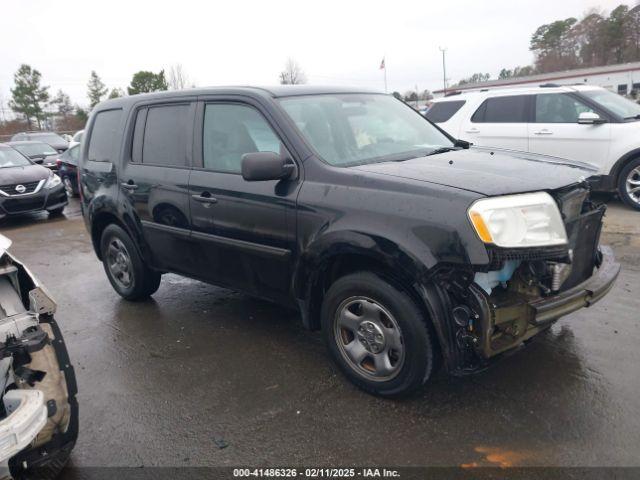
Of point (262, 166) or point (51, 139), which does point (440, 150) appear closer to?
point (262, 166)

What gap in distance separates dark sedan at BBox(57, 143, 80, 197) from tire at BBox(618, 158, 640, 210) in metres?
11.3

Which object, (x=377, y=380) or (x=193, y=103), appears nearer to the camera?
(x=377, y=380)

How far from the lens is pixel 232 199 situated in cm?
379

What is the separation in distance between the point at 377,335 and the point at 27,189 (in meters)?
9.64

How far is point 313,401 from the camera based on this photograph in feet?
10.8

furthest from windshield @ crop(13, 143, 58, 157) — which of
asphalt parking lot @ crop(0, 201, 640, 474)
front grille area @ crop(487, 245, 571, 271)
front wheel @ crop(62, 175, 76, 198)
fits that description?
front grille area @ crop(487, 245, 571, 271)

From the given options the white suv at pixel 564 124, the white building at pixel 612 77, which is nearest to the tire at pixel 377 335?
the white suv at pixel 564 124

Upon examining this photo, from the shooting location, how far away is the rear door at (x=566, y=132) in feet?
25.4

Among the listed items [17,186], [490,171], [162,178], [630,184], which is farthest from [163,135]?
[17,186]

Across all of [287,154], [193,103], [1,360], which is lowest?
[1,360]

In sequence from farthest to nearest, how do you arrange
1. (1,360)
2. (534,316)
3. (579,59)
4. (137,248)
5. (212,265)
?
(579,59) < (137,248) < (212,265) < (534,316) < (1,360)

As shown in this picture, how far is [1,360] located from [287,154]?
6.57 feet

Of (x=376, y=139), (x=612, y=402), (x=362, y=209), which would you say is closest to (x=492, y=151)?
(x=376, y=139)

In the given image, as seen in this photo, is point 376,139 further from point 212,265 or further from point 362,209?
point 212,265
